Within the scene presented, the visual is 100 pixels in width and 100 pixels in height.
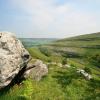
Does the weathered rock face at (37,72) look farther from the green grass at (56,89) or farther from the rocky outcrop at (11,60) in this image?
the green grass at (56,89)

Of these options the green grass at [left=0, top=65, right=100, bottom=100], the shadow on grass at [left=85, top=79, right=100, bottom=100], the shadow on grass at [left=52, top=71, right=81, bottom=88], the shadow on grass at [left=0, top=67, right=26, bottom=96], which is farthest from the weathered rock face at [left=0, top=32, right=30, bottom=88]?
→ the shadow on grass at [left=85, top=79, right=100, bottom=100]

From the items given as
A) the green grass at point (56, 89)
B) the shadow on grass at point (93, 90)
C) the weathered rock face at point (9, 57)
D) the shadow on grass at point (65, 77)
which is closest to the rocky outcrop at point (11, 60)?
the weathered rock face at point (9, 57)

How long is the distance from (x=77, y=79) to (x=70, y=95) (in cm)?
424

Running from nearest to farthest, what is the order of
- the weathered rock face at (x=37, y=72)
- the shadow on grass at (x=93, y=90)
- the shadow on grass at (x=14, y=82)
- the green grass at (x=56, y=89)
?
the green grass at (x=56, y=89) < the shadow on grass at (x=93, y=90) < the shadow on grass at (x=14, y=82) < the weathered rock face at (x=37, y=72)

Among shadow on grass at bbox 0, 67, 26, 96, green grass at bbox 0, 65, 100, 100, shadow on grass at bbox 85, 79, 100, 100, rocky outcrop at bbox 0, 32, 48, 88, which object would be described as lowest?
shadow on grass at bbox 85, 79, 100, 100

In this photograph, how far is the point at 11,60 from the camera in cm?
2081

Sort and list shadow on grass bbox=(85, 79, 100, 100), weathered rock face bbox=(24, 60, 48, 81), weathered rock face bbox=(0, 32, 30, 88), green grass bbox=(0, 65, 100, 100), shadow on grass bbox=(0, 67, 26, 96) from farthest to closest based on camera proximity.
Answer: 1. weathered rock face bbox=(24, 60, 48, 81)
2. shadow on grass bbox=(0, 67, 26, 96)
3. shadow on grass bbox=(85, 79, 100, 100)
4. green grass bbox=(0, 65, 100, 100)
5. weathered rock face bbox=(0, 32, 30, 88)

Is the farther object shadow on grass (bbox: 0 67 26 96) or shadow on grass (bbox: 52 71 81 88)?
shadow on grass (bbox: 52 71 81 88)

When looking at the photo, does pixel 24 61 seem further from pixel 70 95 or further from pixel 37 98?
pixel 70 95

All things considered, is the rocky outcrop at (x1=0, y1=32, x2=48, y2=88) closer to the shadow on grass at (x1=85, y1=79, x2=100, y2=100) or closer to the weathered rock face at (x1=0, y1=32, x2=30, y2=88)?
the weathered rock face at (x1=0, y1=32, x2=30, y2=88)

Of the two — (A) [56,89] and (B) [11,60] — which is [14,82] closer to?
(B) [11,60]

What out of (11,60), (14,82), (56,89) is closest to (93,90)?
(56,89)

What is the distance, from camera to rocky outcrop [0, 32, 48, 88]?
20109 mm

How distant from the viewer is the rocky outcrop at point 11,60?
20109 millimetres
